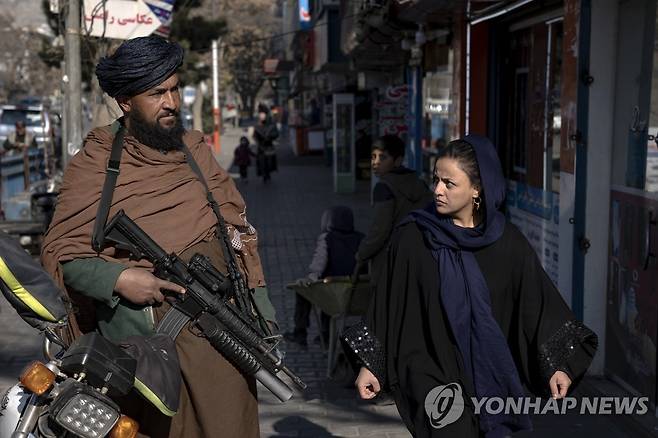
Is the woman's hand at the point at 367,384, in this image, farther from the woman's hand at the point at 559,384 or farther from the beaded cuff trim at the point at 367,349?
the woman's hand at the point at 559,384

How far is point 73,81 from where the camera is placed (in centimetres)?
1183

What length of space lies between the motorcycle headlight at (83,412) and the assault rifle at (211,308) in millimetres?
553

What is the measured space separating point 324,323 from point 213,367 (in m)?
3.71

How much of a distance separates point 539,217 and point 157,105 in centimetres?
464

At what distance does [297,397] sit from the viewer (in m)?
6.14

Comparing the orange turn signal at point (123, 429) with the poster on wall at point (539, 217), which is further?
the poster on wall at point (539, 217)

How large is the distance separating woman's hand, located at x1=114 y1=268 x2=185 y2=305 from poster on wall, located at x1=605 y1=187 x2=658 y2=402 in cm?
305

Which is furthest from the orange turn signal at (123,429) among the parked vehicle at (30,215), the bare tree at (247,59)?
the bare tree at (247,59)

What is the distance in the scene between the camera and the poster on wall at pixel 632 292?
5.33 metres

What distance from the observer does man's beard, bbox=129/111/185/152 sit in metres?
3.36

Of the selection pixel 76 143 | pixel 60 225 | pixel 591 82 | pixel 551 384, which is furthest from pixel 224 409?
pixel 76 143

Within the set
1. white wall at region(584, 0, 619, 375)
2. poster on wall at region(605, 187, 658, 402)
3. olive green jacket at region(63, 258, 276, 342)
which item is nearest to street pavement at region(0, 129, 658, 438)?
poster on wall at region(605, 187, 658, 402)

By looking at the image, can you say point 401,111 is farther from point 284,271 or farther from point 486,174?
point 486,174

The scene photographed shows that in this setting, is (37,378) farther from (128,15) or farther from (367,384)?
(128,15)
